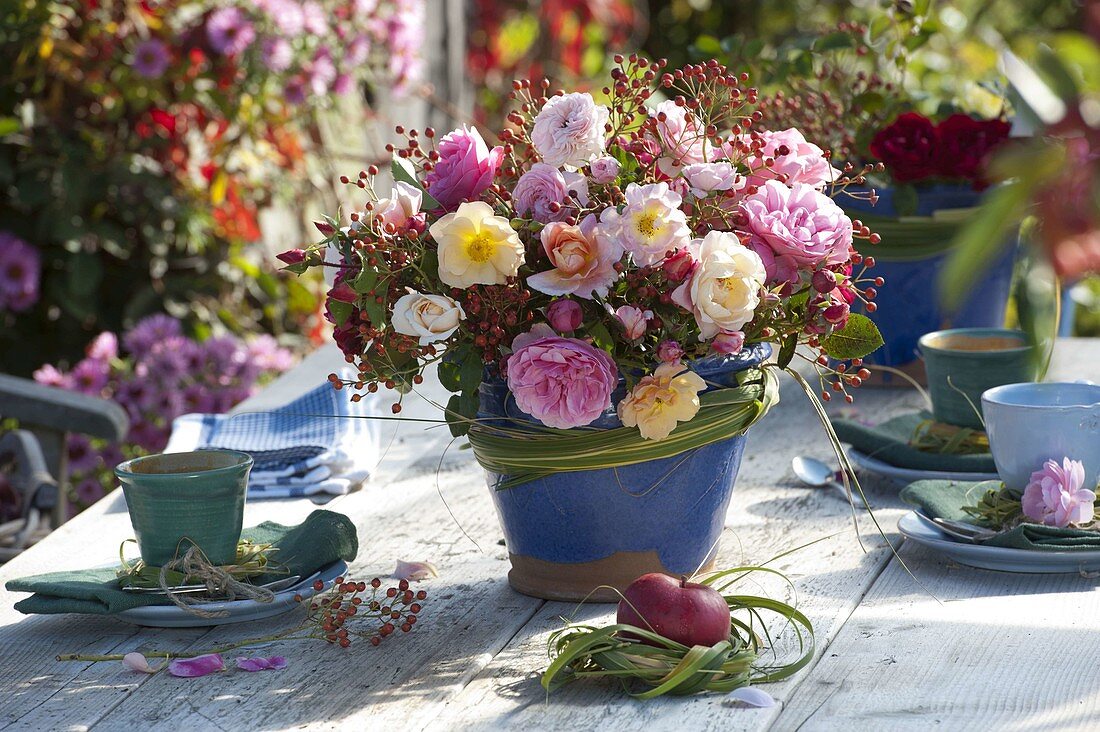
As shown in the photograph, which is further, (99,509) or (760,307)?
(99,509)

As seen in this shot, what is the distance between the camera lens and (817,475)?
1480 mm

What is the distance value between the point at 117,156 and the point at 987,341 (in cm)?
223

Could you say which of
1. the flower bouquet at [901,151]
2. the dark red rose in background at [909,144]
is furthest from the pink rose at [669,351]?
the dark red rose in background at [909,144]

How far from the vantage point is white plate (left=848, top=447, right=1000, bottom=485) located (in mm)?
1446

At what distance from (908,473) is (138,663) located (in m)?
0.88

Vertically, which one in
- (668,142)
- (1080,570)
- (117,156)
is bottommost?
(1080,570)

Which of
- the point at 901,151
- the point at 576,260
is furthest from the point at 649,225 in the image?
the point at 901,151

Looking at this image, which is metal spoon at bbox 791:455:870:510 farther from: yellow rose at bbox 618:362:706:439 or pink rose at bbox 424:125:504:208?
pink rose at bbox 424:125:504:208

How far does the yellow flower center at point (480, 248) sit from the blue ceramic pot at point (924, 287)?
968 millimetres

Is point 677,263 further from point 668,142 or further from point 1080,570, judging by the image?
point 1080,570

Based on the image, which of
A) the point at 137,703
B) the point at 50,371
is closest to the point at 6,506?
the point at 50,371

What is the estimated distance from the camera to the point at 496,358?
1077 millimetres

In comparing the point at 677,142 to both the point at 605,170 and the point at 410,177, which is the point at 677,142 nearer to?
the point at 605,170

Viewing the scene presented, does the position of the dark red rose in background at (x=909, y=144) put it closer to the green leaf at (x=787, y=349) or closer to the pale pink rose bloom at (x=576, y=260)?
the green leaf at (x=787, y=349)
